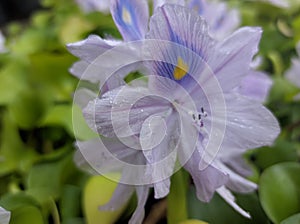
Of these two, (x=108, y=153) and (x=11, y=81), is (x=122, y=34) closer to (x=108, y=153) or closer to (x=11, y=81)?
(x=108, y=153)

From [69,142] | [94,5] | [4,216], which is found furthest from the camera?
[94,5]

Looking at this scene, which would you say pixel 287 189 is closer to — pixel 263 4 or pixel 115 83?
pixel 115 83

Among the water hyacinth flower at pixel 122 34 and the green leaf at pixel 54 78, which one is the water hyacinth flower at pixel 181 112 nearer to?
the water hyacinth flower at pixel 122 34

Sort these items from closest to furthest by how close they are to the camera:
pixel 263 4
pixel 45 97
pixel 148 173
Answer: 1. pixel 148 173
2. pixel 45 97
3. pixel 263 4

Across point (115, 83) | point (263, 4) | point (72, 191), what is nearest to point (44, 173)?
point (72, 191)

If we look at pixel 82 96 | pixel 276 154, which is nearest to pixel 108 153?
pixel 82 96
